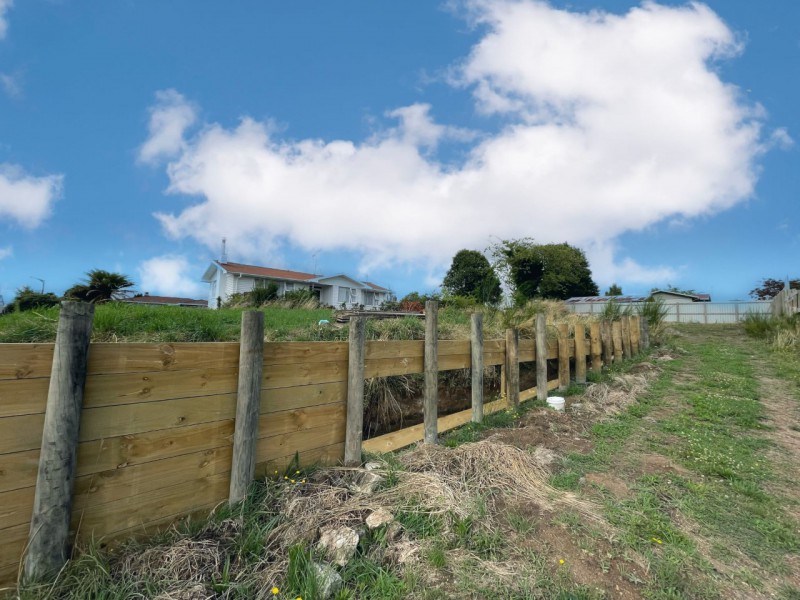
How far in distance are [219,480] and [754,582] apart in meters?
3.46

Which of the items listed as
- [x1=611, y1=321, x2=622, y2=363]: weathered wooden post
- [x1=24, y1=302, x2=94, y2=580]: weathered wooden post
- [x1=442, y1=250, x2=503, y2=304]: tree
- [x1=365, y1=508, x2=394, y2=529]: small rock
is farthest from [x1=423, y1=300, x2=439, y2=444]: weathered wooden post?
[x1=442, y1=250, x2=503, y2=304]: tree

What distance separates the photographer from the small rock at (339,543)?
2300 mm

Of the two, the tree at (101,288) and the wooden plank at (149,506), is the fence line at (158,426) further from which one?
the tree at (101,288)

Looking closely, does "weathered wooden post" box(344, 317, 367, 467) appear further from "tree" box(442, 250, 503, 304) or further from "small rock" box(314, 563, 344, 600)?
"tree" box(442, 250, 503, 304)

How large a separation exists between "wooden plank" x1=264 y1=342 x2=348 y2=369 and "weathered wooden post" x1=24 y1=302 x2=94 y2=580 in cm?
115

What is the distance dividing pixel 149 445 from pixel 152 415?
0.58 ft

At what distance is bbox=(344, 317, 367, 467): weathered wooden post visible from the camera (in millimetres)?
3604

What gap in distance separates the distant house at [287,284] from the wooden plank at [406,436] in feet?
64.5

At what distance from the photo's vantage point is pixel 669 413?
6.25m

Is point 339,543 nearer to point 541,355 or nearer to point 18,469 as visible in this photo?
point 18,469

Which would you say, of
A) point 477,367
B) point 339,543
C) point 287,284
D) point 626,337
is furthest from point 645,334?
point 287,284

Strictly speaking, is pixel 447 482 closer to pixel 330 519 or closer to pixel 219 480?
pixel 330 519

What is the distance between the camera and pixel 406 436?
4500mm

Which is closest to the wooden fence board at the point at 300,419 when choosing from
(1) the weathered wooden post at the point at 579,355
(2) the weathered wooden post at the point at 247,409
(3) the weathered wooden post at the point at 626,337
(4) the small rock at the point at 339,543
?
(2) the weathered wooden post at the point at 247,409
